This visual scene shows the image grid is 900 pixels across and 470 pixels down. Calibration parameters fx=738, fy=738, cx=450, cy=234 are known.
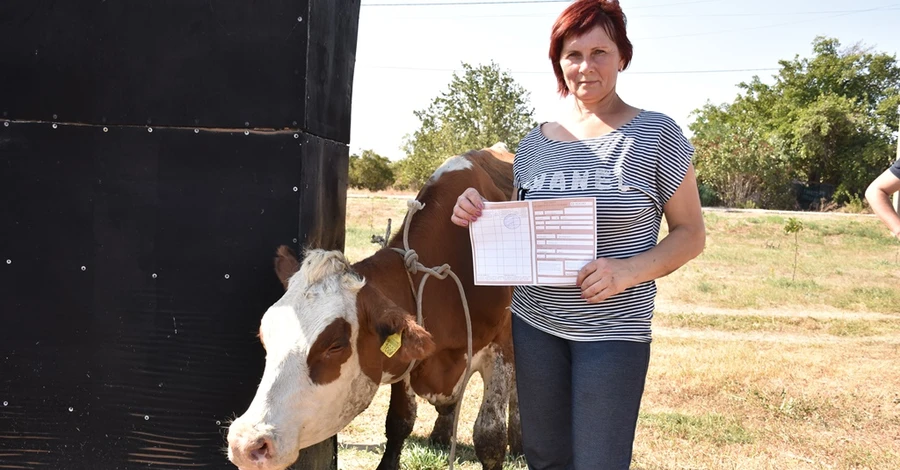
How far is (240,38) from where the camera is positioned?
3.19m

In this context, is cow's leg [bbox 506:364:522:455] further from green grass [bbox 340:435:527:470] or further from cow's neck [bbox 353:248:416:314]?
cow's neck [bbox 353:248:416:314]

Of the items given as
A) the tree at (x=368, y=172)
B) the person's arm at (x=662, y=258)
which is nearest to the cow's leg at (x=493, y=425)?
the person's arm at (x=662, y=258)

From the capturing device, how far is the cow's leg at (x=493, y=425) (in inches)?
164

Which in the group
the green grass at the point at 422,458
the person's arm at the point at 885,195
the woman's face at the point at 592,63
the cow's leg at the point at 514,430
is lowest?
the green grass at the point at 422,458

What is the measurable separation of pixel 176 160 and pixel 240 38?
600 mm

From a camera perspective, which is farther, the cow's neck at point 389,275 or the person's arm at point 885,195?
the person's arm at point 885,195

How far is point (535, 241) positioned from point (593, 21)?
76cm

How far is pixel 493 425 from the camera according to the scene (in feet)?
13.7

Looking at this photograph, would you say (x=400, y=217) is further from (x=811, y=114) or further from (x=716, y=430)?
(x=811, y=114)

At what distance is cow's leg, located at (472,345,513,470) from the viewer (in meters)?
4.17

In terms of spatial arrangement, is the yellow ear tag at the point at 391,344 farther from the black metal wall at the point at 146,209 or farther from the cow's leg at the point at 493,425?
the cow's leg at the point at 493,425

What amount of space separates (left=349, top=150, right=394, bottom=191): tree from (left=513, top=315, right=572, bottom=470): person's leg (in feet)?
149

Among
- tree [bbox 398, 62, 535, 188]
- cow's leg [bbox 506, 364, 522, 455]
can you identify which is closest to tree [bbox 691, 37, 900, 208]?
tree [bbox 398, 62, 535, 188]

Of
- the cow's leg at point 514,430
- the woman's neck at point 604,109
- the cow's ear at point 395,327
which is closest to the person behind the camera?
the woman's neck at point 604,109
